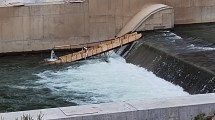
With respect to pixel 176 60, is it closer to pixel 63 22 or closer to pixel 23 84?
pixel 23 84

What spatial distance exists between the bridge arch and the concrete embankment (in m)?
0.40

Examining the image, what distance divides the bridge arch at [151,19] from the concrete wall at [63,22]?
0.83ft

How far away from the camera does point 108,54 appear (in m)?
17.1

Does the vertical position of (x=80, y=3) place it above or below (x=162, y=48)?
above

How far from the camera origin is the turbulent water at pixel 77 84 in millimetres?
12273

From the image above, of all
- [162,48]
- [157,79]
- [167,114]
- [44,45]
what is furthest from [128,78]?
[167,114]

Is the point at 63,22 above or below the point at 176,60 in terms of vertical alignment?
above

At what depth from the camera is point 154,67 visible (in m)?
14.6

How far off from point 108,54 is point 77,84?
11.4 ft

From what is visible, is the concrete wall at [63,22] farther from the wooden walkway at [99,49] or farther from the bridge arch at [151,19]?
the wooden walkway at [99,49]

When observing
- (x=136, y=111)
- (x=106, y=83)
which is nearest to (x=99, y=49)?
(x=106, y=83)

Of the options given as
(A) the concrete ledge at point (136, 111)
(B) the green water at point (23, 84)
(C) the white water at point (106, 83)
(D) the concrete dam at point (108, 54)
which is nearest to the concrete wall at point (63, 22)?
(D) the concrete dam at point (108, 54)

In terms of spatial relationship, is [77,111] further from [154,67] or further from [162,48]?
[162,48]

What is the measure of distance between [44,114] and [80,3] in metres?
11.5
